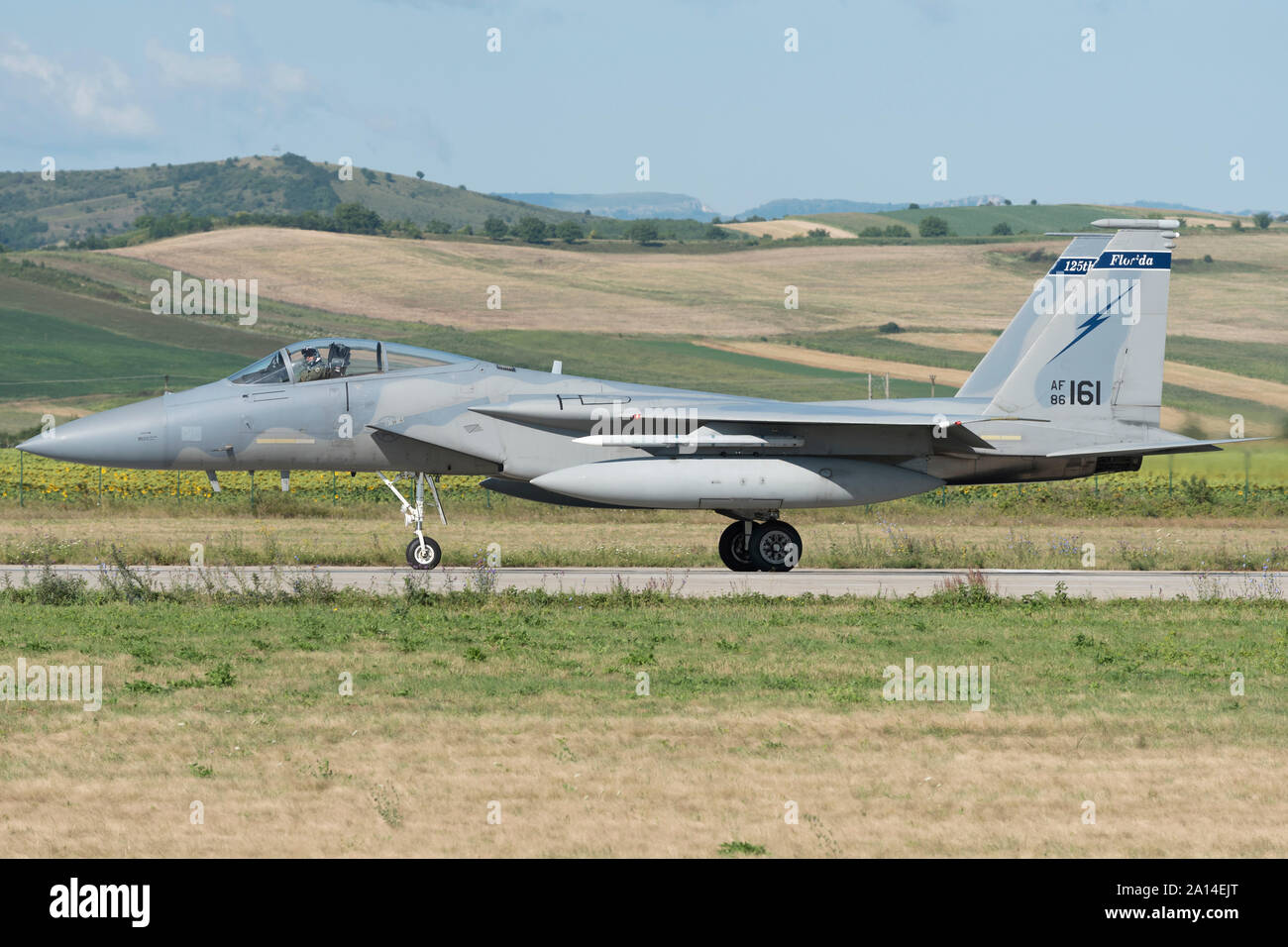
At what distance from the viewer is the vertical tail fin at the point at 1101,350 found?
72.4 ft

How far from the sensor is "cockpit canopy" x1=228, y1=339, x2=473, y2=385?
2005 centimetres

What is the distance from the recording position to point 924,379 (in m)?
63.8

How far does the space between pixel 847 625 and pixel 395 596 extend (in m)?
5.66

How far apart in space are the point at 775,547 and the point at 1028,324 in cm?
555

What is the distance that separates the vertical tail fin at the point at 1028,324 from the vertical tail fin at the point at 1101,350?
21 cm

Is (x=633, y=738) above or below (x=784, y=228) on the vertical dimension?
below

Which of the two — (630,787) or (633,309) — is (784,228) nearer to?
(633,309)

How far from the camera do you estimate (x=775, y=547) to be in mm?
21516

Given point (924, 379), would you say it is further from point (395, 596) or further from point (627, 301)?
point (395, 596)

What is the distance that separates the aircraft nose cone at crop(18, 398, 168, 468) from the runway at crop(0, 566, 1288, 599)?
5.06 ft

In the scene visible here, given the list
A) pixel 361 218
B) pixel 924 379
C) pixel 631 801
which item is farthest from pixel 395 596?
pixel 361 218

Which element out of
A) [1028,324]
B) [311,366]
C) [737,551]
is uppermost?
[1028,324]


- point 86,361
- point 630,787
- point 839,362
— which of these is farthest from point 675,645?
point 86,361

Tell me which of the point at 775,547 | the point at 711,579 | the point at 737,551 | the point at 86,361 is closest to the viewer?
the point at 711,579
